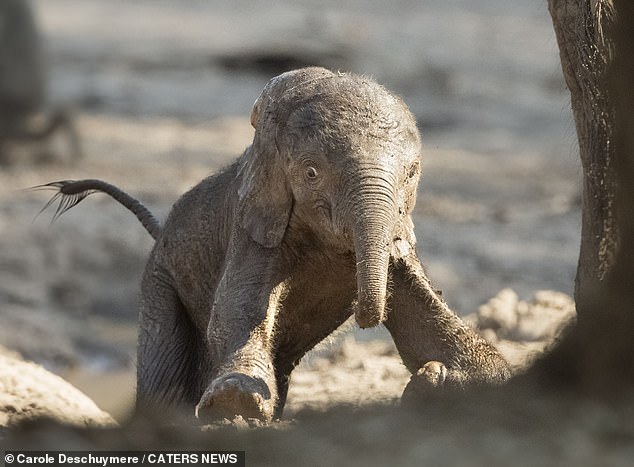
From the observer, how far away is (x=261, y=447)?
9.72 ft

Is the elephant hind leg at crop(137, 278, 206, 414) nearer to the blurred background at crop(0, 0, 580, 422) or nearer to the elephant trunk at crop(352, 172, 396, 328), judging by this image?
the elephant trunk at crop(352, 172, 396, 328)

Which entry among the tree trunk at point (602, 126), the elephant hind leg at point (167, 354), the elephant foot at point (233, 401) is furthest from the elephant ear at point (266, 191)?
the tree trunk at point (602, 126)

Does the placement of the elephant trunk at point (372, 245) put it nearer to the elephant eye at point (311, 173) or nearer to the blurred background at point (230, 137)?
the elephant eye at point (311, 173)

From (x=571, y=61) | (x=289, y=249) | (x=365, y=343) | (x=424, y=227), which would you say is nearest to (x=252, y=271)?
(x=289, y=249)

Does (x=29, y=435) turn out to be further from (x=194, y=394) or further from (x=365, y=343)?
(x=365, y=343)

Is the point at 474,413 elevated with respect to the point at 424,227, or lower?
lower

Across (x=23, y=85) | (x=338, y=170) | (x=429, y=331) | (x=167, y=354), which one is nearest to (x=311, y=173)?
(x=338, y=170)

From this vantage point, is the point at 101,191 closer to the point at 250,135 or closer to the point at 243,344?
the point at 243,344

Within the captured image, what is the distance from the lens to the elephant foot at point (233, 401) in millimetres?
4988

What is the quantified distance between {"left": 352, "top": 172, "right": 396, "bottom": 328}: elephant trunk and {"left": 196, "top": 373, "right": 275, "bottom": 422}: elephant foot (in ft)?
1.46

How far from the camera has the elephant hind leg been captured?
6.28 meters

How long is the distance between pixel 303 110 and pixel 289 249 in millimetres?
550

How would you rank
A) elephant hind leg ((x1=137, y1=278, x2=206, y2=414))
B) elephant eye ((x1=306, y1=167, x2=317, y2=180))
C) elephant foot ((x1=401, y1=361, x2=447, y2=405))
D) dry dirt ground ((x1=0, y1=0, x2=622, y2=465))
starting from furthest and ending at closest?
dry dirt ground ((x1=0, y1=0, x2=622, y2=465)) < elephant hind leg ((x1=137, y1=278, x2=206, y2=414)) < elephant eye ((x1=306, y1=167, x2=317, y2=180)) < elephant foot ((x1=401, y1=361, x2=447, y2=405))

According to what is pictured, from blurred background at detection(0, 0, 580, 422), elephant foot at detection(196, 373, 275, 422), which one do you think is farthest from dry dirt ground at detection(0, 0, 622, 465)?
elephant foot at detection(196, 373, 275, 422)
